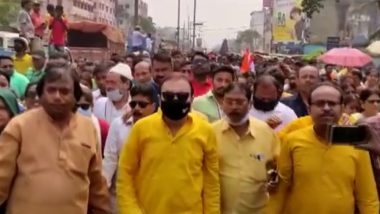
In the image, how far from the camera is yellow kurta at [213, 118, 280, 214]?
609cm

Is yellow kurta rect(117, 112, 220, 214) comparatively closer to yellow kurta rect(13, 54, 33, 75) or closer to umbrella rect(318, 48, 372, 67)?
yellow kurta rect(13, 54, 33, 75)

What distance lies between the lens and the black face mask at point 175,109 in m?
5.74

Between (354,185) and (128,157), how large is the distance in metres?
1.58

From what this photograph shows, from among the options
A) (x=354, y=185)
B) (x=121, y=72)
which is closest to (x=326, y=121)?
(x=354, y=185)

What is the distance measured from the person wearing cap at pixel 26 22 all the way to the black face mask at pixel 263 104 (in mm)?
8741

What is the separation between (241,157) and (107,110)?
2.24 metres

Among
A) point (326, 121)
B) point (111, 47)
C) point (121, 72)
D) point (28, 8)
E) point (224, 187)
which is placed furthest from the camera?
point (111, 47)

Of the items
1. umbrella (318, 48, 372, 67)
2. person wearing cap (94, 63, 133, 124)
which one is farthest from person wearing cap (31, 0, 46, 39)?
umbrella (318, 48, 372, 67)

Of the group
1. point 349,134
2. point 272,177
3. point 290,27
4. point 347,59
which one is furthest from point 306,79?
point 290,27

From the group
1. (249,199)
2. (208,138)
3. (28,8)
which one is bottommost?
(249,199)

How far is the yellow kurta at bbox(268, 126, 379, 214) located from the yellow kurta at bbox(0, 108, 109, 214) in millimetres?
1575

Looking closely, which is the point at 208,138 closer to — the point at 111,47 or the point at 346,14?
the point at 111,47

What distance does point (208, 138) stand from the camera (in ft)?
19.0

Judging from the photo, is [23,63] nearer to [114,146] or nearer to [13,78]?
[13,78]
